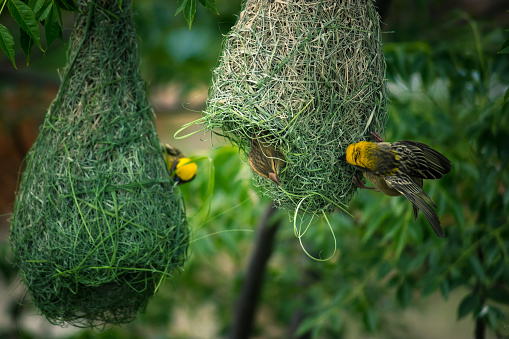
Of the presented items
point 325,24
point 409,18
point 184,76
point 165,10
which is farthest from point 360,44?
point 184,76

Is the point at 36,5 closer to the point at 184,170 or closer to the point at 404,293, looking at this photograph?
the point at 184,170

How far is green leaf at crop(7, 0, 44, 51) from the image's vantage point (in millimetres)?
1273

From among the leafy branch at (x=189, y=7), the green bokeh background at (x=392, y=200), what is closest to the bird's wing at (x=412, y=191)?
the green bokeh background at (x=392, y=200)

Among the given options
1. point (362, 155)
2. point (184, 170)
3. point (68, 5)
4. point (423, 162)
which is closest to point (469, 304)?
point (423, 162)

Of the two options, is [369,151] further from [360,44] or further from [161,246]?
[161,246]

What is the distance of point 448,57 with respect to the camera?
243 cm

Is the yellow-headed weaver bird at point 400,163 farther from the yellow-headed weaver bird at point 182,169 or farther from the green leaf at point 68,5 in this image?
the green leaf at point 68,5

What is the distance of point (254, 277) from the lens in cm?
304

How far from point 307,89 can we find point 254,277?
1.97 m

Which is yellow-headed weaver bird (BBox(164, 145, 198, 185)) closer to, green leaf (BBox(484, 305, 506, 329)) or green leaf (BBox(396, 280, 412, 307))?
green leaf (BBox(396, 280, 412, 307))

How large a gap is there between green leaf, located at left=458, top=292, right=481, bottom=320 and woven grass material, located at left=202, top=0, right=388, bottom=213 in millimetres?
1203

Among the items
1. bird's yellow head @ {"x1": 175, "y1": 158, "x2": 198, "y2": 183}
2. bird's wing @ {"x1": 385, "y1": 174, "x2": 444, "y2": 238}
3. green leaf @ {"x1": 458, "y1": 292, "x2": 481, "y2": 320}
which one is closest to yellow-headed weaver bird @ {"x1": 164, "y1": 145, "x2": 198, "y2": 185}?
bird's yellow head @ {"x1": 175, "y1": 158, "x2": 198, "y2": 183}

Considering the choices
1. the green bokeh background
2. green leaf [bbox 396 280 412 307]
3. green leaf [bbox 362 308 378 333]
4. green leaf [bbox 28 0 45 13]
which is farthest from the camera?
green leaf [bbox 362 308 378 333]

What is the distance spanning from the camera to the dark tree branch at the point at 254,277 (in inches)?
114
